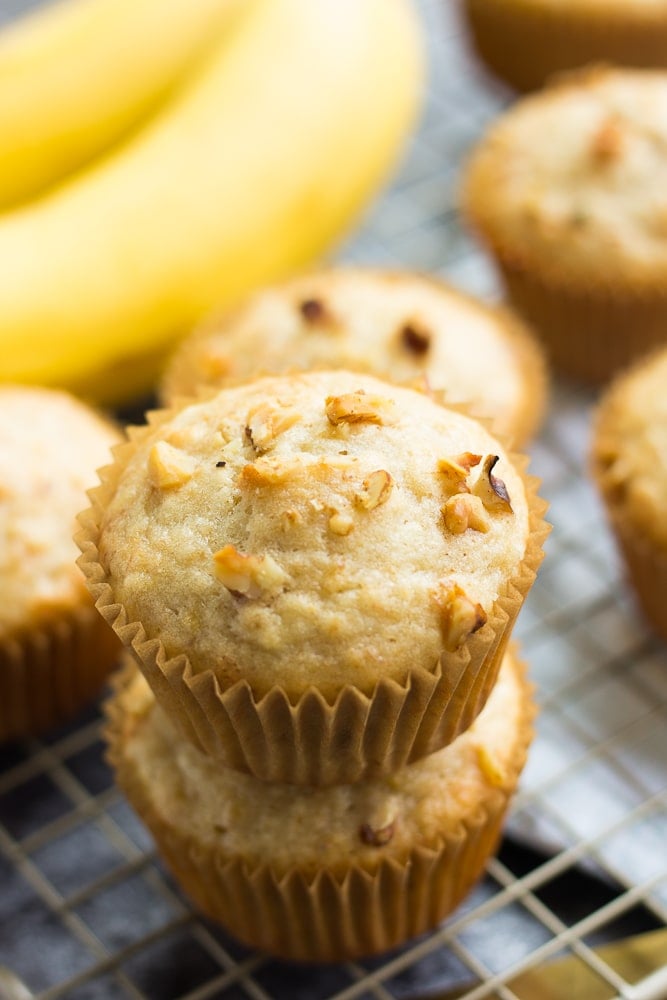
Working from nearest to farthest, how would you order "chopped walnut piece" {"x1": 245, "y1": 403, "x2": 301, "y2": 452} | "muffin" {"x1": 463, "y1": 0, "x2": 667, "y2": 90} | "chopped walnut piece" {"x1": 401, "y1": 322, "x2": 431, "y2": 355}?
"chopped walnut piece" {"x1": 245, "y1": 403, "x2": 301, "y2": 452} < "chopped walnut piece" {"x1": 401, "y1": 322, "x2": 431, "y2": 355} < "muffin" {"x1": 463, "y1": 0, "x2": 667, "y2": 90}

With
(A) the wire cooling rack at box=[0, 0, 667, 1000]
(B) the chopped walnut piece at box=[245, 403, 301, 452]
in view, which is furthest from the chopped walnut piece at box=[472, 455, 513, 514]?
(A) the wire cooling rack at box=[0, 0, 667, 1000]

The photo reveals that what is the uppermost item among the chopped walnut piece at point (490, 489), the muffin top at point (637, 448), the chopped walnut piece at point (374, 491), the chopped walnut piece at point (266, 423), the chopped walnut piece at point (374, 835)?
the chopped walnut piece at point (266, 423)

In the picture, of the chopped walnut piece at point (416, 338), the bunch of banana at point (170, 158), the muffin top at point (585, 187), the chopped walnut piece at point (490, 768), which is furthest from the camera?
the muffin top at point (585, 187)

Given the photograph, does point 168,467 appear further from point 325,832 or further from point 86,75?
point 86,75

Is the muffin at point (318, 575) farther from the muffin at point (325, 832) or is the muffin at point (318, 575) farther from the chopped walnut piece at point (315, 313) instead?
the chopped walnut piece at point (315, 313)

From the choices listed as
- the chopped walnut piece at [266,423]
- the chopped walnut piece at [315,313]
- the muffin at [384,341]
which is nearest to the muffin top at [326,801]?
the chopped walnut piece at [266,423]

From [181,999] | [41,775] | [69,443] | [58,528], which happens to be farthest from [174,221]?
[181,999]

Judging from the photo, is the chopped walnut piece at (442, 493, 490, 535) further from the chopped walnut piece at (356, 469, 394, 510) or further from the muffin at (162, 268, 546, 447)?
the muffin at (162, 268, 546, 447)
